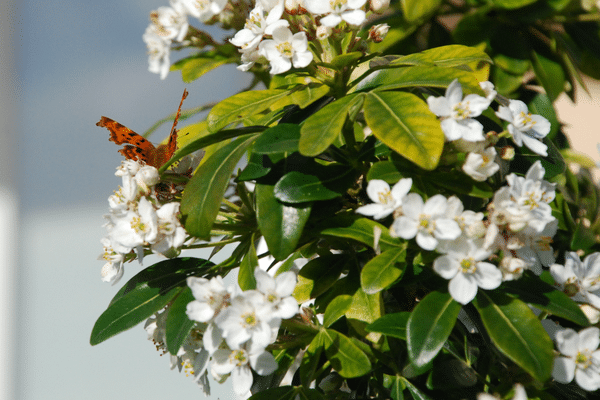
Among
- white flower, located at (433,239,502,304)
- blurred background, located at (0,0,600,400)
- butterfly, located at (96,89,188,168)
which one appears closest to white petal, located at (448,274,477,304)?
white flower, located at (433,239,502,304)

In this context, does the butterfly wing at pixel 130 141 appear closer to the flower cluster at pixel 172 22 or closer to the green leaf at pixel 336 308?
the flower cluster at pixel 172 22

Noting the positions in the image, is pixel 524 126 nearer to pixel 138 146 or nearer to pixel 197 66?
pixel 138 146

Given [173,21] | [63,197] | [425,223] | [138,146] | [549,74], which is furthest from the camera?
[63,197]

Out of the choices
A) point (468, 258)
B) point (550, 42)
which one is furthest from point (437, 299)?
point (550, 42)

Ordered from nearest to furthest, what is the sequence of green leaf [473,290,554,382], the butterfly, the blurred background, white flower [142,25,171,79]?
green leaf [473,290,554,382]
the butterfly
white flower [142,25,171,79]
the blurred background

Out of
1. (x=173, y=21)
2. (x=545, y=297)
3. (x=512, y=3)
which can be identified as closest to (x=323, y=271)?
(x=545, y=297)

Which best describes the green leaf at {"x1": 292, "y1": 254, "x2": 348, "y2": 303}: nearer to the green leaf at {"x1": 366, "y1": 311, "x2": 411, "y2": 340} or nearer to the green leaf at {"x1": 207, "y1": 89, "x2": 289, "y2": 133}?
the green leaf at {"x1": 366, "y1": 311, "x2": 411, "y2": 340}
